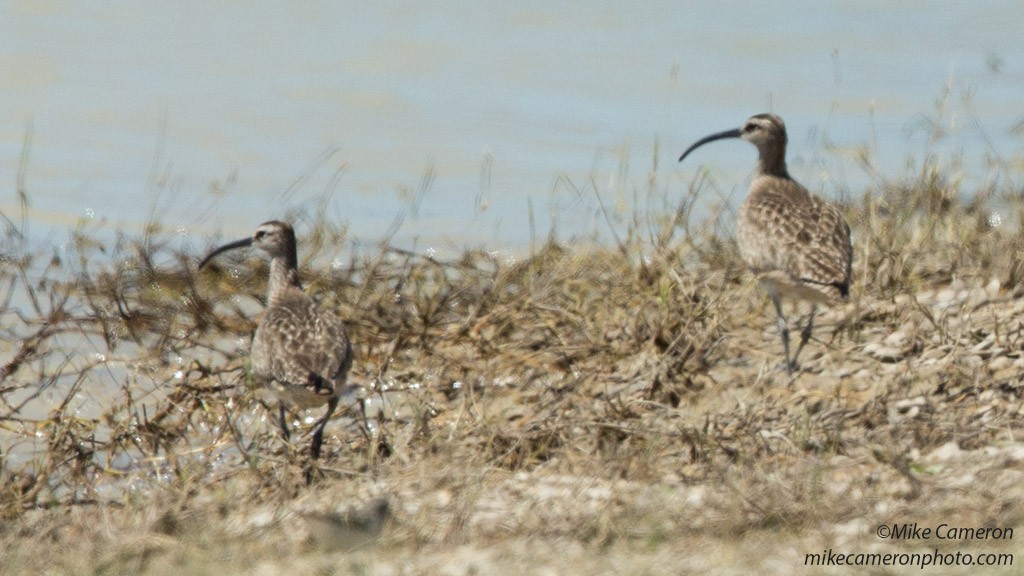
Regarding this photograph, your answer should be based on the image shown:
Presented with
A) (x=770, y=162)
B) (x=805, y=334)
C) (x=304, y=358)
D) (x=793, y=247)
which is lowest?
(x=805, y=334)

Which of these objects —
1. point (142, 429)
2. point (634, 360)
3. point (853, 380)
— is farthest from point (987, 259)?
point (142, 429)

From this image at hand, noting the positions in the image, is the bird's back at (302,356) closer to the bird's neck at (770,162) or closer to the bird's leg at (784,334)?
the bird's leg at (784,334)

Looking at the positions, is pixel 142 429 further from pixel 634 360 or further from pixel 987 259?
pixel 987 259

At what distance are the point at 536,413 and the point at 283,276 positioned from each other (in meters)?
2.22

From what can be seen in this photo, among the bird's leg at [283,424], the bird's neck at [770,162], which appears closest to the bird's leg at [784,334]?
the bird's neck at [770,162]

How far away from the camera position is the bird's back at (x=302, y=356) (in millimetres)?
7922

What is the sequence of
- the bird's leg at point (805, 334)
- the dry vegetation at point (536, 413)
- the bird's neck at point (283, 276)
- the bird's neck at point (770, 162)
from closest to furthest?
the dry vegetation at point (536, 413)
the bird's leg at point (805, 334)
the bird's neck at point (283, 276)
the bird's neck at point (770, 162)

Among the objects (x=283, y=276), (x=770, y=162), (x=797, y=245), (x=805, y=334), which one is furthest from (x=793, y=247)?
(x=283, y=276)

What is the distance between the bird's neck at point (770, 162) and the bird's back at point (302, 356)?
3.54 m

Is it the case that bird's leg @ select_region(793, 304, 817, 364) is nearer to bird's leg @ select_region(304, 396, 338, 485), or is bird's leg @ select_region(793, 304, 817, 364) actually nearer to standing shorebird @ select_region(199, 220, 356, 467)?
standing shorebird @ select_region(199, 220, 356, 467)

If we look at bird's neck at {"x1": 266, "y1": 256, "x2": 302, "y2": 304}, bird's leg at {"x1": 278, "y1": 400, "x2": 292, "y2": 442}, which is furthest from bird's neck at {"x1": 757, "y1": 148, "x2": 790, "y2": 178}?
bird's leg at {"x1": 278, "y1": 400, "x2": 292, "y2": 442}

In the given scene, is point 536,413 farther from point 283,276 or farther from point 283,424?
point 283,276

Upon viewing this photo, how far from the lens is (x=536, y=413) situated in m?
8.00

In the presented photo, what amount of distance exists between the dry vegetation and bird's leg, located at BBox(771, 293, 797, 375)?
10cm
